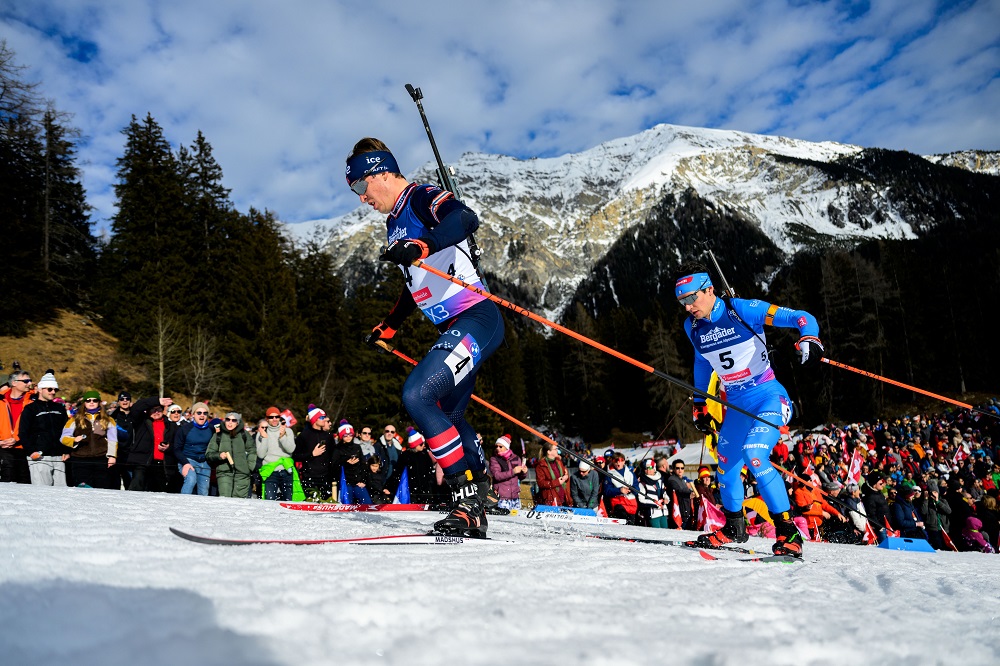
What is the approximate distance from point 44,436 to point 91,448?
1.00 meters

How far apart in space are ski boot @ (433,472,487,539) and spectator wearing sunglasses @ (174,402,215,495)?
743cm

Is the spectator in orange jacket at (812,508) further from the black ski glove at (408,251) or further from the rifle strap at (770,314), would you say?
the black ski glove at (408,251)

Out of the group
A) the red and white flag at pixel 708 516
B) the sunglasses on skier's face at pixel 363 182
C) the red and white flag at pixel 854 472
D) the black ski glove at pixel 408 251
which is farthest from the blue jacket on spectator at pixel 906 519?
the sunglasses on skier's face at pixel 363 182

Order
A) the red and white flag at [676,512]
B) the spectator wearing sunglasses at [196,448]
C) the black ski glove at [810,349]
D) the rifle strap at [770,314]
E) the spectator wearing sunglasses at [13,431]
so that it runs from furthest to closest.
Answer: the red and white flag at [676,512] → the spectator wearing sunglasses at [196,448] → the spectator wearing sunglasses at [13,431] → the rifle strap at [770,314] → the black ski glove at [810,349]

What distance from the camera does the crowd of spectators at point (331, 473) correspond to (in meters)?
8.54

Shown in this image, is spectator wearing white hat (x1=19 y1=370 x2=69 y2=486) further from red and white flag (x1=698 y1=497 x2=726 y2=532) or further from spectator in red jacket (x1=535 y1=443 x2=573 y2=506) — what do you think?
red and white flag (x1=698 y1=497 x2=726 y2=532)

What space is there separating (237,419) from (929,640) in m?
10.4

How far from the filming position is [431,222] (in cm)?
461

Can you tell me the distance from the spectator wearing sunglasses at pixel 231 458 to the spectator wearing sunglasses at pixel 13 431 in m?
2.57

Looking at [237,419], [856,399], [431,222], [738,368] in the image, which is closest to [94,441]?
[237,419]

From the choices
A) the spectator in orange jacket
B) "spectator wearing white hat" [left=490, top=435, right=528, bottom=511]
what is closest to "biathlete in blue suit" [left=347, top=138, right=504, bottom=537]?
"spectator wearing white hat" [left=490, top=435, right=528, bottom=511]

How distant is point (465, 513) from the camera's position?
13.3ft

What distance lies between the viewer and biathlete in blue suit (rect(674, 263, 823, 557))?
544 centimetres

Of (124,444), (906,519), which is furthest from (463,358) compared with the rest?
(906,519)
